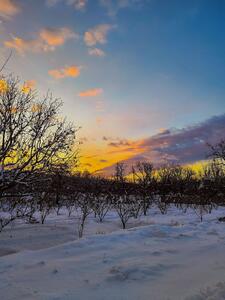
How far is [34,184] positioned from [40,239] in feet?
5.07

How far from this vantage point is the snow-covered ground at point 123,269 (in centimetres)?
363

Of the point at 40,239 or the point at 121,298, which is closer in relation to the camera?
the point at 121,298

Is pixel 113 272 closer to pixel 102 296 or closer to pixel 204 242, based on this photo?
pixel 102 296

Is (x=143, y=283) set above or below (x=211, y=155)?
below

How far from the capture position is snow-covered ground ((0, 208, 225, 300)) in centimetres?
363

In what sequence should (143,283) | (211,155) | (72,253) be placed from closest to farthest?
(143,283) → (72,253) → (211,155)

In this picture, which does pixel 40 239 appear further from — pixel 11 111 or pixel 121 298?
pixel 121 298

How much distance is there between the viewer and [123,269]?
4422 millimetres

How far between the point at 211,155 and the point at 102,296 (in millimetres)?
22116

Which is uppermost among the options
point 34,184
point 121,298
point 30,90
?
point 30,90

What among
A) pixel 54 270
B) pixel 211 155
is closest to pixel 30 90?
pixel 54 270

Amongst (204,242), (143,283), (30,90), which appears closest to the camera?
(143,283)

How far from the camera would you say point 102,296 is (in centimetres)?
356

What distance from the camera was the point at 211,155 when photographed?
956 inches
